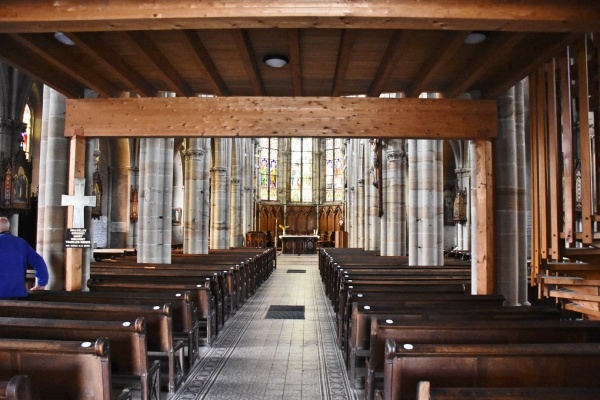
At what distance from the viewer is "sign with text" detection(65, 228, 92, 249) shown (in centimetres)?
748

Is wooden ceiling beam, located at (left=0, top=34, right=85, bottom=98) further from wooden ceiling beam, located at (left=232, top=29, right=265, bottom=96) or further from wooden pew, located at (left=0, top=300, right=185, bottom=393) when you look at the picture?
wooden pew, located at (left=0, top=300, right=185, bottom=393)

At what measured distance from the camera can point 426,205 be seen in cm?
1387

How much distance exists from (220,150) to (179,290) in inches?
795

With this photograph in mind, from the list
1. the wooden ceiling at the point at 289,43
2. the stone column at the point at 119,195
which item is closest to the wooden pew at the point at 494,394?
the wooden ceiling at the point at 289,43

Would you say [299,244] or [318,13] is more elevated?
[318,13]

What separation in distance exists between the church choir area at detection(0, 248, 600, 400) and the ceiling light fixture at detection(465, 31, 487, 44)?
3.13 m

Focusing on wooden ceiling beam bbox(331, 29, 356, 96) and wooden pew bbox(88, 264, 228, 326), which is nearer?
wooden ceiling beam bbox(331, 29, 356, 96)

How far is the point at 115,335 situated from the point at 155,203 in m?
9.80

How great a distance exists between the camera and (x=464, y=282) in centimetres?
878

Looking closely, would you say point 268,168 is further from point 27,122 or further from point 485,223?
point 485,223

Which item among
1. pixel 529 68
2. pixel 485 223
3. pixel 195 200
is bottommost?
pixel 485 223

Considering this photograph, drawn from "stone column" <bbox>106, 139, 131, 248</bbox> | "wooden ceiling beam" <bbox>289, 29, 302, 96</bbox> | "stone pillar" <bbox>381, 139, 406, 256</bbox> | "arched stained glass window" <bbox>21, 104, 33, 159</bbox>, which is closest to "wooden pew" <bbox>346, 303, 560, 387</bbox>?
"wooden ceiling beam" <bbox>289, 29, 302, 96</bbox>

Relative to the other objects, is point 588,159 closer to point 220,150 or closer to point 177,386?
point 177,386

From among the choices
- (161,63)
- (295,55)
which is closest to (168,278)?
(161,63)
